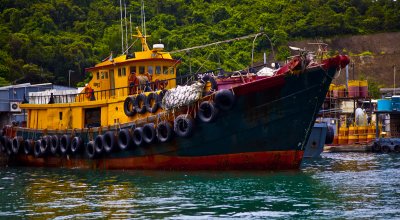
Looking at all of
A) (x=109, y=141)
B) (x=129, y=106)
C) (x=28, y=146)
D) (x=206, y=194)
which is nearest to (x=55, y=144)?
(x=28, y=146)

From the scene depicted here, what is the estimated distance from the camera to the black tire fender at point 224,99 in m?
22.7

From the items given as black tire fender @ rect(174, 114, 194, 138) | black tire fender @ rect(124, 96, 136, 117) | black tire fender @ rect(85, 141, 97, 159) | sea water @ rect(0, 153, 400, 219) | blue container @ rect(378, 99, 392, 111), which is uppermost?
blue container @ rect(378, 99, 392, 111)

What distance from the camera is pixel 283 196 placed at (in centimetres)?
1808

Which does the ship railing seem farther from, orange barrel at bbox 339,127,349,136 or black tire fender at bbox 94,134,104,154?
orange barrel at bbox 339,127,349,136

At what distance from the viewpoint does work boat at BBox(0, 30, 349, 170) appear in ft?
75.6

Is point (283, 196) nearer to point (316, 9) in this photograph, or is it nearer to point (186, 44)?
point (186, 44)

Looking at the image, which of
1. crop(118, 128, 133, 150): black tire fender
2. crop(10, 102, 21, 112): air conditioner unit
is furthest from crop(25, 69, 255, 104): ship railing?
crop(10, 102, 21, 112): air conditioner unit

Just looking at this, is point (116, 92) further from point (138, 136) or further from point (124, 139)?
point (138, 136)

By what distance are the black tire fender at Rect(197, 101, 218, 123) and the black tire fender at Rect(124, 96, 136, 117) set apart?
341cm

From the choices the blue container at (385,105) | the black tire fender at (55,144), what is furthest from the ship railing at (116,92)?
the blue container at (385,105)

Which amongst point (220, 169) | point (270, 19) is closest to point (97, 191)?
point (220, 169)

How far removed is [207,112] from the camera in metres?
23.2

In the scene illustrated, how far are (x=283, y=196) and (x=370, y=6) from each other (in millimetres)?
78007

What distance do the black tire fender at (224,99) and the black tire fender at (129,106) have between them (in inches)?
164
